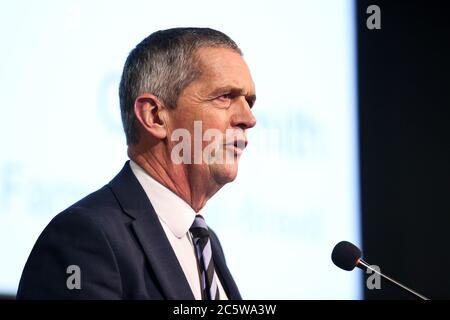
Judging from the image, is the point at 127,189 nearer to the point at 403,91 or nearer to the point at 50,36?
the point at 50,36

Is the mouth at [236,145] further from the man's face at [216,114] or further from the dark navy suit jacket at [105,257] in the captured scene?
the dark navy suit jacket at [105,257]

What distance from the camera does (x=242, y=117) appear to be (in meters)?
2.31

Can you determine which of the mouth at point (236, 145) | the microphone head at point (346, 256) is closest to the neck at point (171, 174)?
the mouth at point (236, 145)

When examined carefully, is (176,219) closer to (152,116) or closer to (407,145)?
(152,116)

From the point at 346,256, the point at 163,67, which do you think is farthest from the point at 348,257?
the point at 163,67

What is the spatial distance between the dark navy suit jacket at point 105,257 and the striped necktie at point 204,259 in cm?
16

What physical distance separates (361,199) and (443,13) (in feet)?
3.82

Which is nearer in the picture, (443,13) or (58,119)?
(58,119)

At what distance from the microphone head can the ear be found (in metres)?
0.63

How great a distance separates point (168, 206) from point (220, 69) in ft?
1.48

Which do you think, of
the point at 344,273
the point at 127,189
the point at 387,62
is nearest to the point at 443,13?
the point at 387,62

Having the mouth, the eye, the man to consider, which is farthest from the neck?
the eye

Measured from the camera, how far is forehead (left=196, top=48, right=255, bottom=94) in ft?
7.57

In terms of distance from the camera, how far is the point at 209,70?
2314 millimetres
